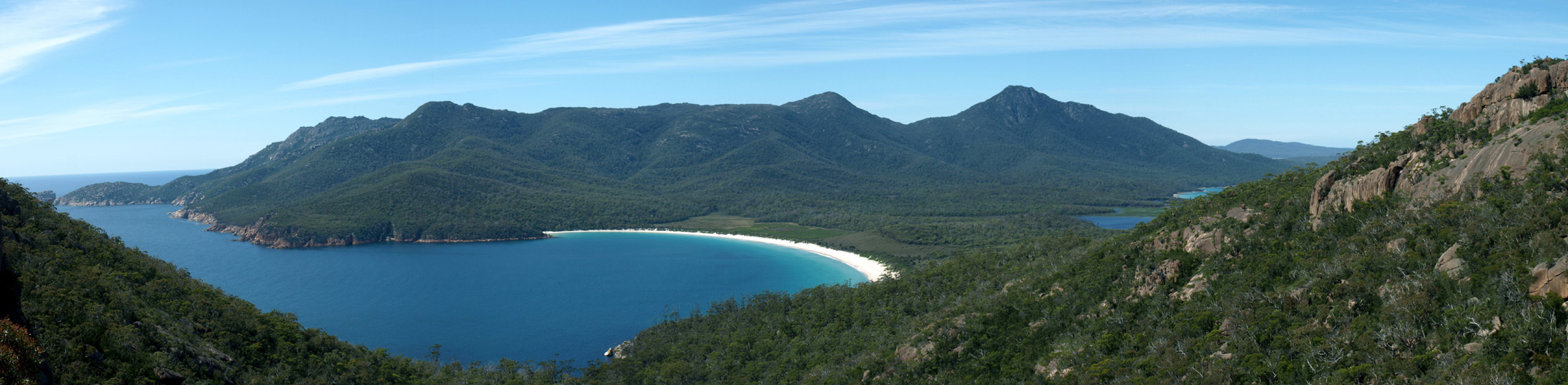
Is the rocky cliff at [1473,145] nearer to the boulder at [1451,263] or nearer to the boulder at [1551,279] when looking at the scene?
the boulder at [1451,263]

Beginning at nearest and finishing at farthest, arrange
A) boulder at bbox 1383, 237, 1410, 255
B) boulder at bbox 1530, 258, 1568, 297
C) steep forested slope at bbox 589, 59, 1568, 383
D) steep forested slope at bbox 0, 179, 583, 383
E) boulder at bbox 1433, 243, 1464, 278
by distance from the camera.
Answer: boulder at bbox 1530, 258, 1568, 297 < steep forested slope at bbox 589, 59, 1568, 383 < boulder at bbox 1433, 243, 1464, 278 < boulder at bbox 1383, 237, 1410, 255 < steep forested slope at bbox 0, 179, 583, 383

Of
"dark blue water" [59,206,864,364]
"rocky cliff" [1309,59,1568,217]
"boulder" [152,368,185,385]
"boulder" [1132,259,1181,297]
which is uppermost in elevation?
"rocky cliff" [1309,59,1568,217]

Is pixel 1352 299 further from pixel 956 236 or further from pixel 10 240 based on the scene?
pixel 956 236

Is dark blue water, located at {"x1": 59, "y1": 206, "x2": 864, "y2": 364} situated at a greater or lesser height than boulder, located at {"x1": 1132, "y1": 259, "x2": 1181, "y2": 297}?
lesser

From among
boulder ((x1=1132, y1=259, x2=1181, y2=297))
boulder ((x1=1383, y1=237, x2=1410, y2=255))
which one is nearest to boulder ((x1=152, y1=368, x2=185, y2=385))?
boulder ((x1=1132, y1=259, x2=1181, y2=297))

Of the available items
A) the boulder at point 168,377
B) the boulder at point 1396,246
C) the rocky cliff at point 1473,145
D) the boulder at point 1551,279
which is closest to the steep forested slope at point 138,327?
the boulder at point 168,377

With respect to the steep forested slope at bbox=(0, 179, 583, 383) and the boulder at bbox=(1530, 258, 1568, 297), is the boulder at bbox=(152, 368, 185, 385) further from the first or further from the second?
the boulder at bbox=(1530, 258, 1568, 297)

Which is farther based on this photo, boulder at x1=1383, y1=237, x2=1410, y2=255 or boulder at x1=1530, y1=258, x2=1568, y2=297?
boulder at x1=1383, y1=237, x2=1410, y2=255
